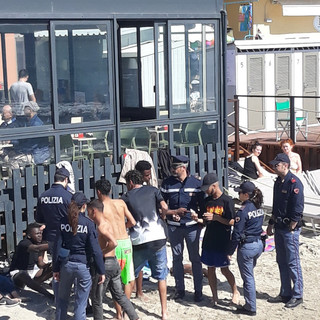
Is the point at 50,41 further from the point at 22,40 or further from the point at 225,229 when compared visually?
the point at 225,229

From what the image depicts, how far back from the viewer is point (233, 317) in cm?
888

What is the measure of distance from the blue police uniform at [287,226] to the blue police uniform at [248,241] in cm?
38

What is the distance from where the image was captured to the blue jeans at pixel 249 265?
28.7ft

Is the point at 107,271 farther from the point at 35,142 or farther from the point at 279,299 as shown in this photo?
the point at 35,142

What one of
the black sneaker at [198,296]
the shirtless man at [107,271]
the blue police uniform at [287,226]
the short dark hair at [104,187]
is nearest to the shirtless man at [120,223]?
the short dark hair at [104,187]

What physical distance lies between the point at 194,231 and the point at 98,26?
3.90m

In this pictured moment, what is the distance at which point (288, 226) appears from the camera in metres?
9.02

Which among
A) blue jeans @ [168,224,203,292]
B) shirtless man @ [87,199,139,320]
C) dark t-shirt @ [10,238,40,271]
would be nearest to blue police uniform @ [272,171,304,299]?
blue jeans @ [168,224,203,292]

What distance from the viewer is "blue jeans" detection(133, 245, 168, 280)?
876 centimetres

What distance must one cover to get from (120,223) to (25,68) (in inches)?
134

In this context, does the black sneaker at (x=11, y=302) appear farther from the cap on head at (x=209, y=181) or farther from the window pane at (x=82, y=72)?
the window pane at (x=82, y=72)

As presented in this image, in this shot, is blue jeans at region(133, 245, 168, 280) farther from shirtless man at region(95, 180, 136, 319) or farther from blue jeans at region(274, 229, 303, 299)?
blue jeans at region(274, 229, 303, 299)

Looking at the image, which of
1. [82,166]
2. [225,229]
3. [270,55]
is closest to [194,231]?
[225,229]

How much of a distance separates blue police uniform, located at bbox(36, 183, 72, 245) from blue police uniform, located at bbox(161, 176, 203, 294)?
46.9 inches
